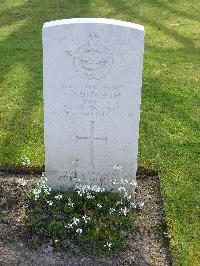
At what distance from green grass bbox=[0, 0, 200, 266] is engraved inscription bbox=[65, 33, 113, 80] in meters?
1.49

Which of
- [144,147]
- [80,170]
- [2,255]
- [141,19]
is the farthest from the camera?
[141,19]

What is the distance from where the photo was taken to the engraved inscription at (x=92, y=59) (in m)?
4.07

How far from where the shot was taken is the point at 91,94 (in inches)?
169

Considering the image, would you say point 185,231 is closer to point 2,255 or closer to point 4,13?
point 2,255

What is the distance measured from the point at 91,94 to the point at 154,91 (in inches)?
116

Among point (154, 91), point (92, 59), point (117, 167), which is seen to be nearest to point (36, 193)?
point (117, 167)

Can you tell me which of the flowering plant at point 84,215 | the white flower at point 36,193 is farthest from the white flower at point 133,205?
the white flower at point 36,193

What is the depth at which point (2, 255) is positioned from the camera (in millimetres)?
4020

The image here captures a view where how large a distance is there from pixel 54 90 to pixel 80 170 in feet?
2.87

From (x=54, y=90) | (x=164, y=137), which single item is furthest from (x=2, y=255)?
(x=164, y=137)

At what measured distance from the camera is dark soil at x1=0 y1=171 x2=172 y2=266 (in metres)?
4.00

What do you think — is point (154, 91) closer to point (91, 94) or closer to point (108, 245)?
point (91, 94)

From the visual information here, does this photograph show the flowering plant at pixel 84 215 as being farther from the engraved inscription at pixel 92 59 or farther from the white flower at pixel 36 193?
the engraved inscription at pixel 92 59

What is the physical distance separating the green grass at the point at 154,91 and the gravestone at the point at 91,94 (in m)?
0.75
